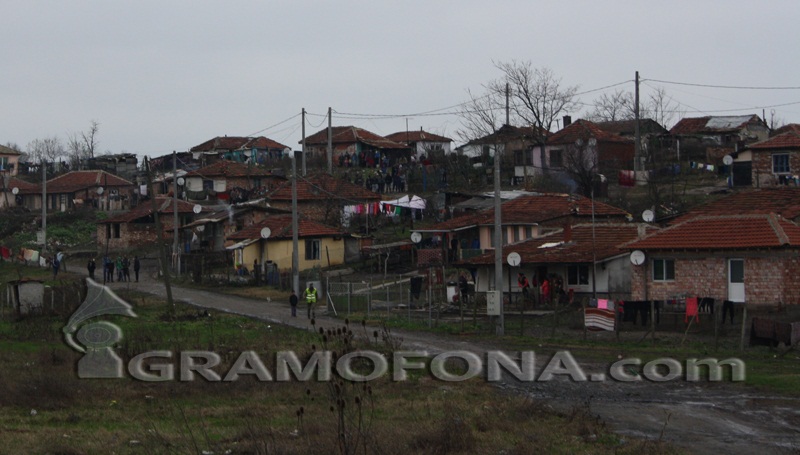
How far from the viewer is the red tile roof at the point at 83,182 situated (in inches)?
3317

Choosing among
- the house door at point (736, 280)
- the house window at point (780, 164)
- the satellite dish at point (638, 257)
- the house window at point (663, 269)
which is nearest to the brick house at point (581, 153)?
the house window at point (780, 164)

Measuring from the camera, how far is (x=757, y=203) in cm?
4612

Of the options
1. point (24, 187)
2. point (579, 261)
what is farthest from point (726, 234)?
point (24, 187)

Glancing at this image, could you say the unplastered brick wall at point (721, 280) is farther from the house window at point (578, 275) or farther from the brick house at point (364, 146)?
the brick house at point (364, 146)

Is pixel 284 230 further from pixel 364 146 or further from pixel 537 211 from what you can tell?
pixel 364 146

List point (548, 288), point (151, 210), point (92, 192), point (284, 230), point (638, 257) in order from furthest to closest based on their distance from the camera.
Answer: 1. point (92, 192)
2. point (151, 210)
3. point (284, 230)
4. point (548, 288)
5. point (638, 257)

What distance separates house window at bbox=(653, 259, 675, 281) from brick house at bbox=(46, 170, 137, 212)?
166 ft

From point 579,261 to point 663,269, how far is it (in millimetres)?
3520

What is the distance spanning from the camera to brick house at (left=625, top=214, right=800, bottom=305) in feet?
119

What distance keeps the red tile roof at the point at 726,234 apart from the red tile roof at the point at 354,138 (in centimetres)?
4697

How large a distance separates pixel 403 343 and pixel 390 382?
6.82 m

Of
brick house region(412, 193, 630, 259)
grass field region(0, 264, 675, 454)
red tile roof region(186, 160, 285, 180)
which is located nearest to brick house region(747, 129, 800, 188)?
brick house region(412, 193, 630, 259)

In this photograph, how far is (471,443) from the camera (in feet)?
57.7

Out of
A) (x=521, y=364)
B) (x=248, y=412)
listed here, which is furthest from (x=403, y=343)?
(x=248, y=412)
